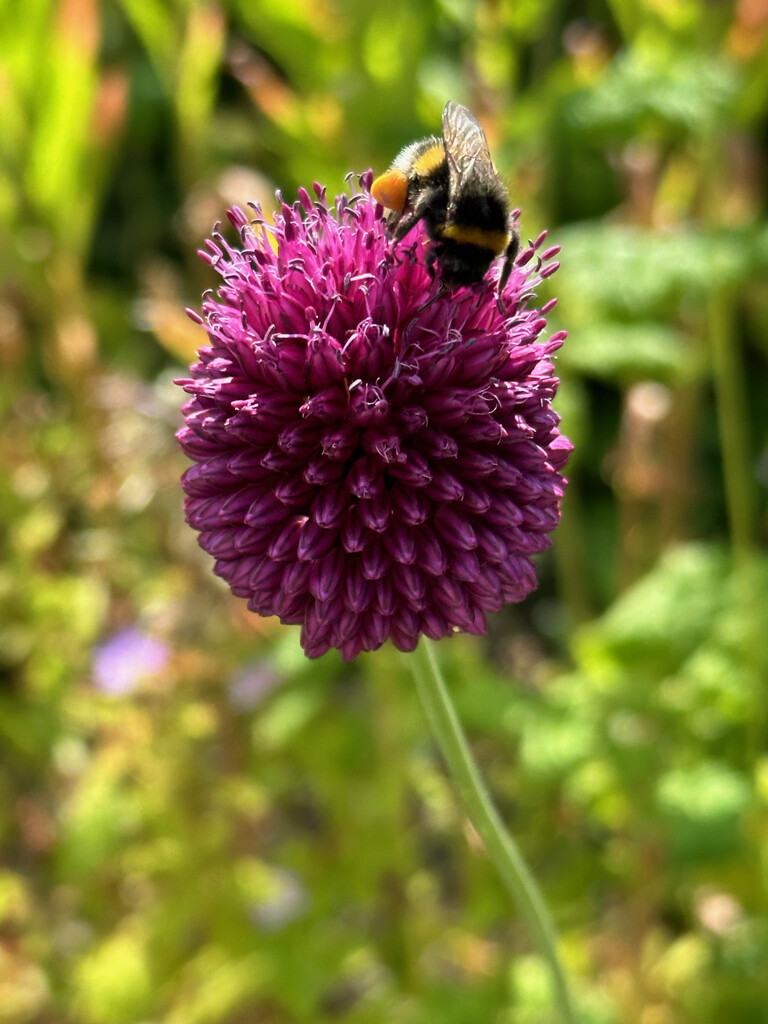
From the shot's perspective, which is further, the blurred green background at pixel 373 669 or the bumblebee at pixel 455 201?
the blurred green background at pixel 373 669

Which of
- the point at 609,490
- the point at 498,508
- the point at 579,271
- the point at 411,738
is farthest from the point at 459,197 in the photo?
the point at 609,490

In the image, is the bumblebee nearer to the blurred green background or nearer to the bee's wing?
the bee's wing

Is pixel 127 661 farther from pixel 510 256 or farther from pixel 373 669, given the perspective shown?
pixel 510 256

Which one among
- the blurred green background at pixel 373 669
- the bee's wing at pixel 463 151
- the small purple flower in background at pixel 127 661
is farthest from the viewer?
the small purple flower in background at pixel 127 661

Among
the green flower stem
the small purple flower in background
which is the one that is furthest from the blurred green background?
the green flower stem

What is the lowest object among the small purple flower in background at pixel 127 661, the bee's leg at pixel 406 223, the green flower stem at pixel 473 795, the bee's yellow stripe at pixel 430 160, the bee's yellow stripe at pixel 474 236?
the green flower stem at pixel 473 795

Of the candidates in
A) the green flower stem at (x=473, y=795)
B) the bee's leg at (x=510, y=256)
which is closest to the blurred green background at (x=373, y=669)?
the green flower stem at (x=473, y=795)

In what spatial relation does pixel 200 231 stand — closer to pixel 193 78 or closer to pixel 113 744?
pixel 193 78

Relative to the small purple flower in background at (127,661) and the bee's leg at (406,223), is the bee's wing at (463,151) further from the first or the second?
the small purple flower in background at (127,661)
